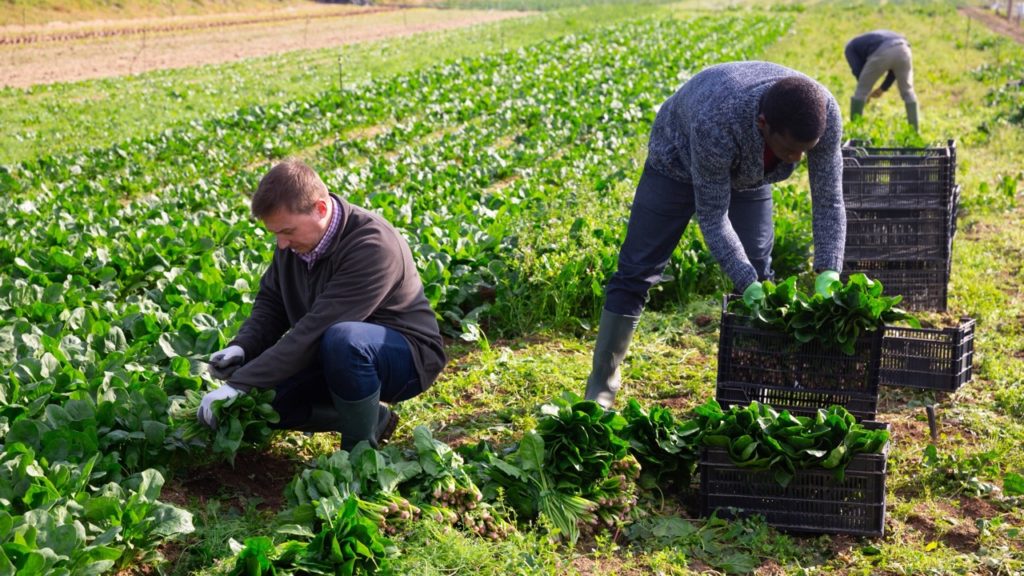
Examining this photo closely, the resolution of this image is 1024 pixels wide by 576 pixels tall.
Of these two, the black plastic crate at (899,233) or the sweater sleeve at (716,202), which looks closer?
the sweater sleeve at (716,202)

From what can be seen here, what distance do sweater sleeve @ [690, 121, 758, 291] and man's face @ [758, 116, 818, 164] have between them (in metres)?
0.19

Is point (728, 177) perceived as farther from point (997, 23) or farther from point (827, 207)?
point (997, 23)

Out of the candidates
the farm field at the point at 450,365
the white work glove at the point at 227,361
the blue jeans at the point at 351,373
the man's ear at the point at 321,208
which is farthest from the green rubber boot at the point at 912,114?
the white work glove at the point at 227,361

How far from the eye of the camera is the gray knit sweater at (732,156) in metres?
4.00

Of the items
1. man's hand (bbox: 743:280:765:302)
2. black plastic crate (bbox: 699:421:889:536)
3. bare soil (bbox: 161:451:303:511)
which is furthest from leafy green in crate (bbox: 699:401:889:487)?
bare soil (bbox: 161:451:303:511)

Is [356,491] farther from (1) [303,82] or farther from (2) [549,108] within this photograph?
(1) [303,82]

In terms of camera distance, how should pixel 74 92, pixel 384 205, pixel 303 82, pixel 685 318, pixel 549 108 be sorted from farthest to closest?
1. pixel 303 82
2. pixel 74 92
3. pixel 549 108
4. pixel 384 205
5. pixel 685 318

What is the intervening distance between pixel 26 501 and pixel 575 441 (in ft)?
6.40

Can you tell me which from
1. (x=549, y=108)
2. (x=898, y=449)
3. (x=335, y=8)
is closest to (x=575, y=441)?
(x=898, y=449)

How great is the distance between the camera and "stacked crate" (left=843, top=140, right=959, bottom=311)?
20.9ft

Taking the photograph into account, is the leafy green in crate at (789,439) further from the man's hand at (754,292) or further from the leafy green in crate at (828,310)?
the man's hand at (754,292)

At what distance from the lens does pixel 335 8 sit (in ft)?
155

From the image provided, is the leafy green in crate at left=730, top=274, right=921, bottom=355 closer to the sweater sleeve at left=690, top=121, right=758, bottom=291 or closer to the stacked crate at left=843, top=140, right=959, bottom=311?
the sweater sleeve at left=690, top=121, right=758, bottom=291

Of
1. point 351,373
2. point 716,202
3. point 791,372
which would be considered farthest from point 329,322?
point 791,372
